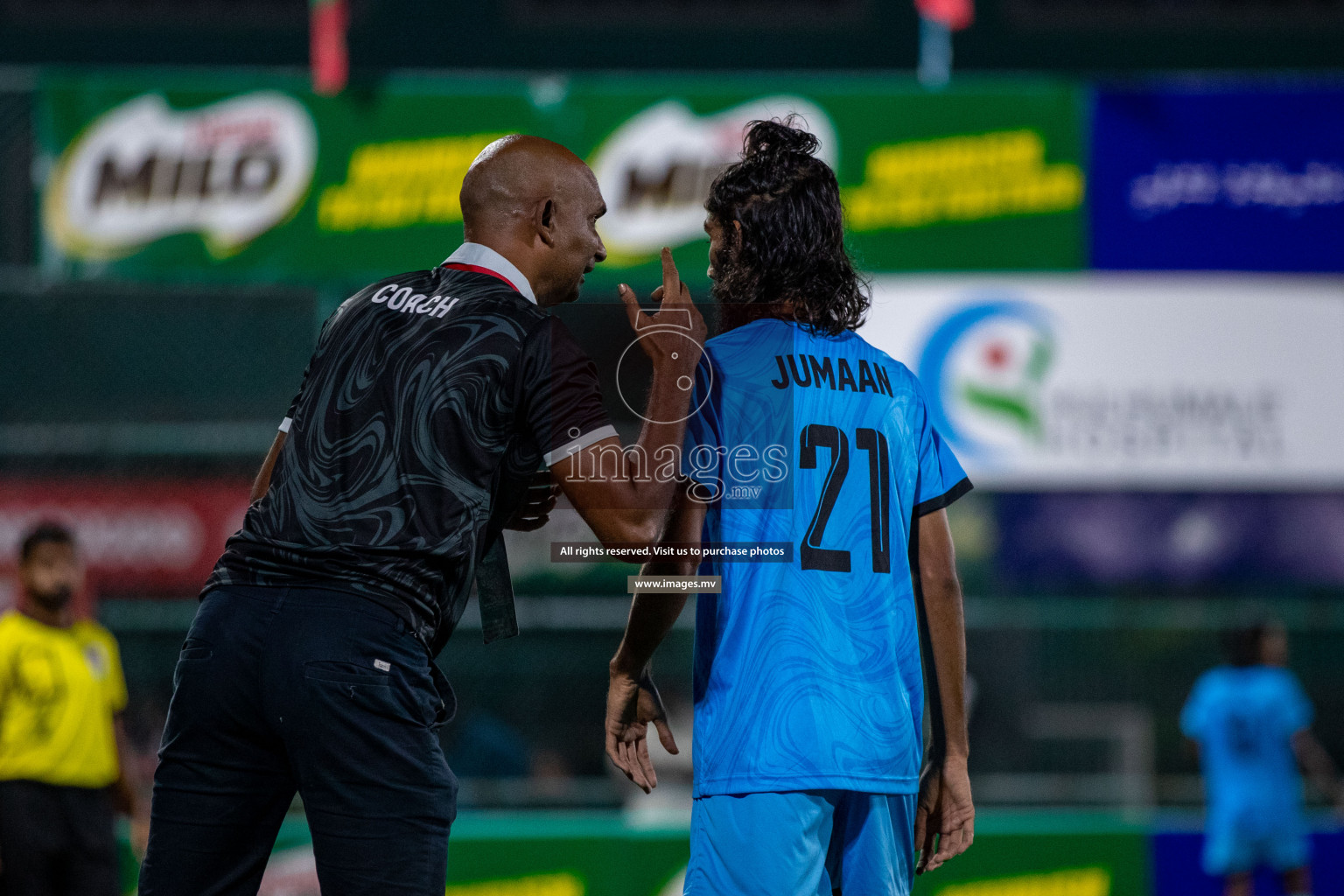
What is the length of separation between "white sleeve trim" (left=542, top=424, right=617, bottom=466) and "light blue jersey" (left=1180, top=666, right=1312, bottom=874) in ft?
22.1

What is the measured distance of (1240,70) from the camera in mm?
11844

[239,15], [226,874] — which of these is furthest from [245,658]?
[239,15]

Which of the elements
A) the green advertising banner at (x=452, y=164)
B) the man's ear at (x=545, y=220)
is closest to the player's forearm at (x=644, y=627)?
the man's ear at (x=545, y=220)

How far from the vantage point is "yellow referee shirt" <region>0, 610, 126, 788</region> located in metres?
6.16

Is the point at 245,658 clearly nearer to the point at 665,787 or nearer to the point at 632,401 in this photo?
the point at 632,401

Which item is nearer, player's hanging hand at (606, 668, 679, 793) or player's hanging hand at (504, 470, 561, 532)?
player's hanging hand at (606, 668, 679, 793)

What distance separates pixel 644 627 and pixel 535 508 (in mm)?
380

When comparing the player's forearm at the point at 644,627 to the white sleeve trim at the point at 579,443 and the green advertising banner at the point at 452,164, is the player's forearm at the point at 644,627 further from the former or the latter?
the green advertising banner at the point at 452,164

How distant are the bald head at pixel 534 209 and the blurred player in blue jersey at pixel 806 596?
0.32 metres

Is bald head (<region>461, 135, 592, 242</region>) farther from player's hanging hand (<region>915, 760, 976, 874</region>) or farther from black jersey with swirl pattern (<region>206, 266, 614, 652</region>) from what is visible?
player's hanging hand (<region>915, 760, 976, 874</region>)

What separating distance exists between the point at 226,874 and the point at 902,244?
22.4ft

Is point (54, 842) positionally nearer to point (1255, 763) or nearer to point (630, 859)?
point (630, 859)

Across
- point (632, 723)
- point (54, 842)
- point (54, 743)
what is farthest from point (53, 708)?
point (632, 723)

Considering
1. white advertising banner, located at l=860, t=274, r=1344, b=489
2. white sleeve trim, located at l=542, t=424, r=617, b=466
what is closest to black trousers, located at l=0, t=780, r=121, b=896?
white sleeve trim, located at l=542, t=424, r=617, b=466
